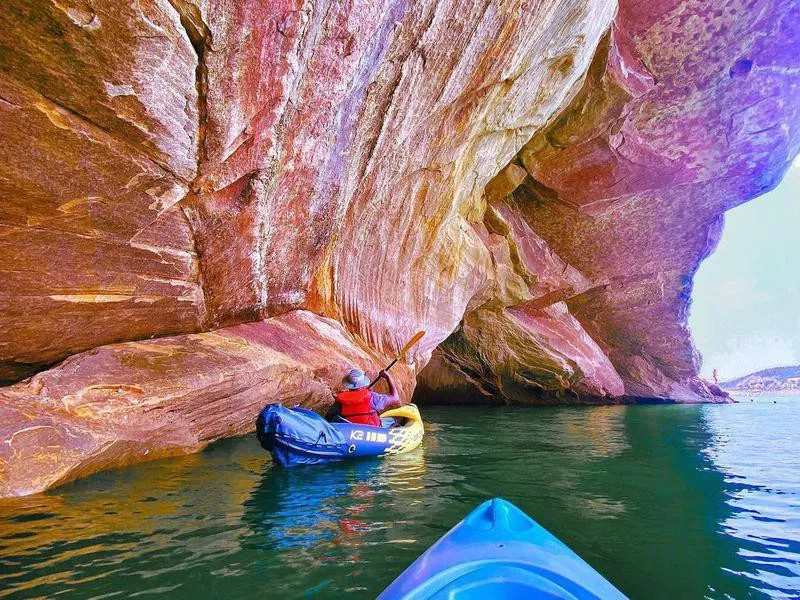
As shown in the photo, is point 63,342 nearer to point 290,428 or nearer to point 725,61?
point 290,428

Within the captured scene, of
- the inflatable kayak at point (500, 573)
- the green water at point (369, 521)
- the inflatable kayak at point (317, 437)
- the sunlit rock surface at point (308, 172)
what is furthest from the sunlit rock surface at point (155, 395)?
the inflatable kayak at point (500, 573)

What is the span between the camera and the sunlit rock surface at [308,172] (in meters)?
5.11

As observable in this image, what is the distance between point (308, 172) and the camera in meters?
7.89

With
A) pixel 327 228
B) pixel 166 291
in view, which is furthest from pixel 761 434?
pixel 166 291

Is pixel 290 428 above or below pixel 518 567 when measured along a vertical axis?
above

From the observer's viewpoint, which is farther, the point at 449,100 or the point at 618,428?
the point at 618,428

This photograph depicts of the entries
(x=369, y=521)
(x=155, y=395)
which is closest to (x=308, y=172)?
(x=155, y=395)

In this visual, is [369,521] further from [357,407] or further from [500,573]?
[357,407]

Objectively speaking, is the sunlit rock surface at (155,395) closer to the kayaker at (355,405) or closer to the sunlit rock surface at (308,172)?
the sunlit rock surface at (308,172)

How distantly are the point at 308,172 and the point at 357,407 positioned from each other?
3717 mm

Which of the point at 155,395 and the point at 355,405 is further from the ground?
the point at 155,395

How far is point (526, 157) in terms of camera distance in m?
Result: 15.5

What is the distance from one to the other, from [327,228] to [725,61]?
1271 centimetres

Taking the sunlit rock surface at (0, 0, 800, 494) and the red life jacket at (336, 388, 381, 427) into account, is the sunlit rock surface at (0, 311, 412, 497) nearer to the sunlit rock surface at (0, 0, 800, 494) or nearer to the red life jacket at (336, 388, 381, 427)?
the sunlit rock surface at (0, 0, 800, 494)
